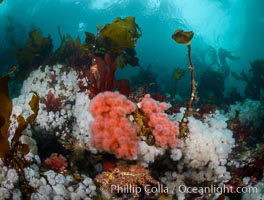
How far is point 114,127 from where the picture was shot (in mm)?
4371

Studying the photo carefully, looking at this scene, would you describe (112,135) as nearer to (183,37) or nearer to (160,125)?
(160,125)

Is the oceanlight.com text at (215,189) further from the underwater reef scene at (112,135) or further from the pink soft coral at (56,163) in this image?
the pink soft coral at (56,163)

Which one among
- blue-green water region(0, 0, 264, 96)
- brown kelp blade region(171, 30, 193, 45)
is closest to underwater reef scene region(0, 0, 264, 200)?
brown kelp blade region(171, 30, 193, 45)

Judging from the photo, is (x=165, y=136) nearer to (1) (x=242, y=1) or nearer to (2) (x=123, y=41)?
(2) (x=123, y=41)

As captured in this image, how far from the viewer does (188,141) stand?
4961 millimetres

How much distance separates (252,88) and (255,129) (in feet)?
18.2

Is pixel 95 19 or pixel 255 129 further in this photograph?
pixel 95 19

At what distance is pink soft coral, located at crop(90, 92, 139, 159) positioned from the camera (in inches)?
172

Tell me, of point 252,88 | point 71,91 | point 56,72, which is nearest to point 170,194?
point 71,91

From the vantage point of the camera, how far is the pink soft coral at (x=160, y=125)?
4592 millimetres

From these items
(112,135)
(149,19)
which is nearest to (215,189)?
(112,135)

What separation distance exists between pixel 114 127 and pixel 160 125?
2.66ft

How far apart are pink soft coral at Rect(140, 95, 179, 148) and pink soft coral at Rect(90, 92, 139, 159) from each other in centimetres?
28

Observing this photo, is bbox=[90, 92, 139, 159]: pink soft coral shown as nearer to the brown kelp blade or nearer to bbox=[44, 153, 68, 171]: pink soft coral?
bbox=[44, 153, 68, 171]: pink soft coral
